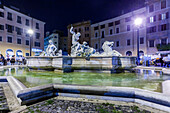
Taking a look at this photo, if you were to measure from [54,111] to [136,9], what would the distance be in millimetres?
29669

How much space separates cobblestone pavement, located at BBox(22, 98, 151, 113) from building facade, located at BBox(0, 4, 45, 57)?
26814 mm

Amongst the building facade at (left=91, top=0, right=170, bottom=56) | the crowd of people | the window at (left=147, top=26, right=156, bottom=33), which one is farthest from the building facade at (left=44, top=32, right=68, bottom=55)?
the window at (left=147, top=26, right=156, bottom=33)

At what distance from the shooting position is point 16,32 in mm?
26531

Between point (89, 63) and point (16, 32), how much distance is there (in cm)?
2712

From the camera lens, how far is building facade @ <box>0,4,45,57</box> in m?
23.7

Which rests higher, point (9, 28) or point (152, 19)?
point (152, 19)

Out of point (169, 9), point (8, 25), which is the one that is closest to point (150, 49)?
point (169, 9)

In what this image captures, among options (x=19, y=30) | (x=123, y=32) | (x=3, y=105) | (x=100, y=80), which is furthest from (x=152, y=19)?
(x=19, y=30)

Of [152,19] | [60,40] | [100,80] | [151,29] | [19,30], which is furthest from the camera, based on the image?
[60,40]

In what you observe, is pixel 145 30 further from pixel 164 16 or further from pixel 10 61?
pixel 10 61

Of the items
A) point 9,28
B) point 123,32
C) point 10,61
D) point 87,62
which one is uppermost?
point 9,28

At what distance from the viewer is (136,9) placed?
84.3 ft

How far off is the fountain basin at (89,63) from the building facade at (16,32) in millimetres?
22374

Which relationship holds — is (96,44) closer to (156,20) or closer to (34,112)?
(156,20)
